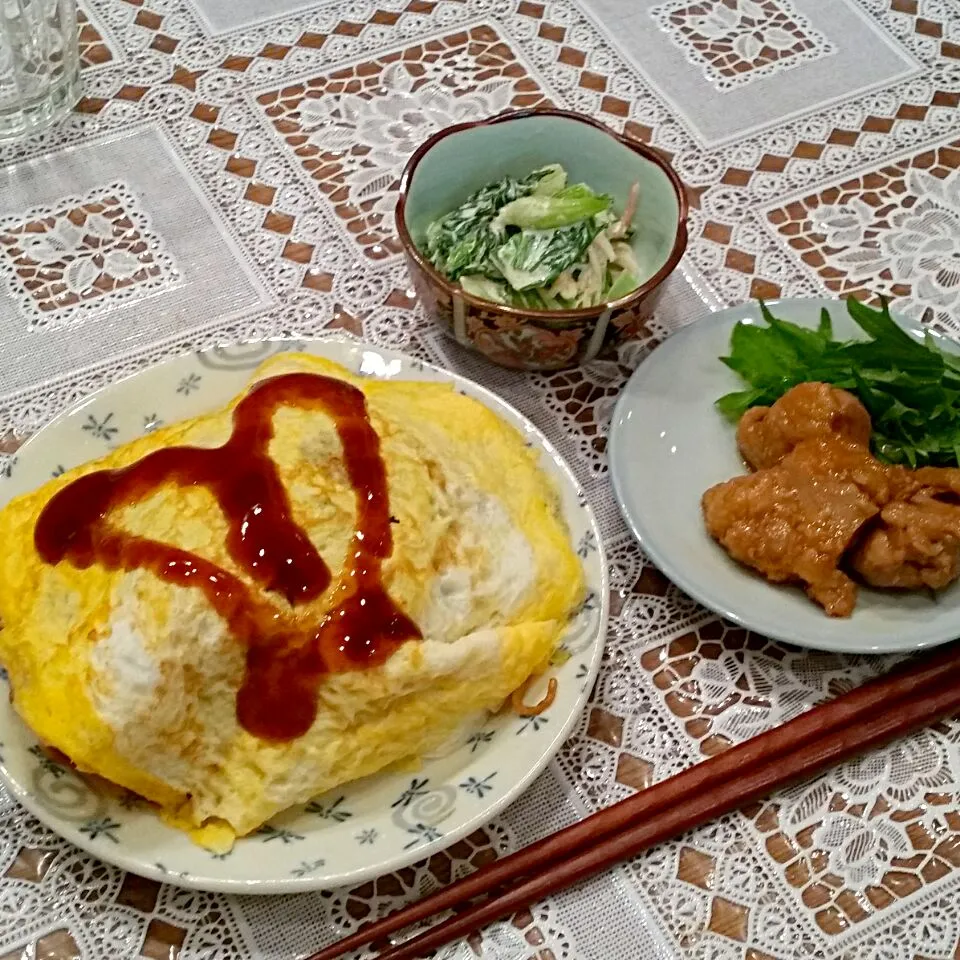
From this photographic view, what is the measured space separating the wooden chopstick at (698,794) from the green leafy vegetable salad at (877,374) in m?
0.40

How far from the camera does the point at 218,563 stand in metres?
1.42

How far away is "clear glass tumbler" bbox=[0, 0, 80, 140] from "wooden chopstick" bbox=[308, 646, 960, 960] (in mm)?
2060

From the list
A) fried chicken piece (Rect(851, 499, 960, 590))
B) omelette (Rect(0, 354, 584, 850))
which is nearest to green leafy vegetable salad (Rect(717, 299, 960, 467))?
fried chicken piece (Rect(851, 499, 960, 590))

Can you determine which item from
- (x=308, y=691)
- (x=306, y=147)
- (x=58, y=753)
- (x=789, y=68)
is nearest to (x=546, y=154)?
(x=306, y=147)

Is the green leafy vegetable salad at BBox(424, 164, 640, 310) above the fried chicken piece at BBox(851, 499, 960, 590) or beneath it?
above

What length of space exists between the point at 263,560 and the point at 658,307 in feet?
3.99

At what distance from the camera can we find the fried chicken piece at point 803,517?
5.62 ft

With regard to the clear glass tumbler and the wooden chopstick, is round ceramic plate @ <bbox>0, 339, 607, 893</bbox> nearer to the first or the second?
the wooden chopstick

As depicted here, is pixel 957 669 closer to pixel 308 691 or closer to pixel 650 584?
pixel 650 584

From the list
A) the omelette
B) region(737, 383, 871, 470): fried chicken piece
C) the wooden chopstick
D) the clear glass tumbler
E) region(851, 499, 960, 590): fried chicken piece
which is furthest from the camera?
the clear glass tumbler

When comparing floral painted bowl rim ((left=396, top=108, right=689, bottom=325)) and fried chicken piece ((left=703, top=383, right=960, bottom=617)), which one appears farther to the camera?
floral painted bowl rim ((left=396, top=108, right=689, bottom=325))

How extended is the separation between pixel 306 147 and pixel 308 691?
1.57 metres

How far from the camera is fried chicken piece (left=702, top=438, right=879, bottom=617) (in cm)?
171

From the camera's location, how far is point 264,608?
140cm
